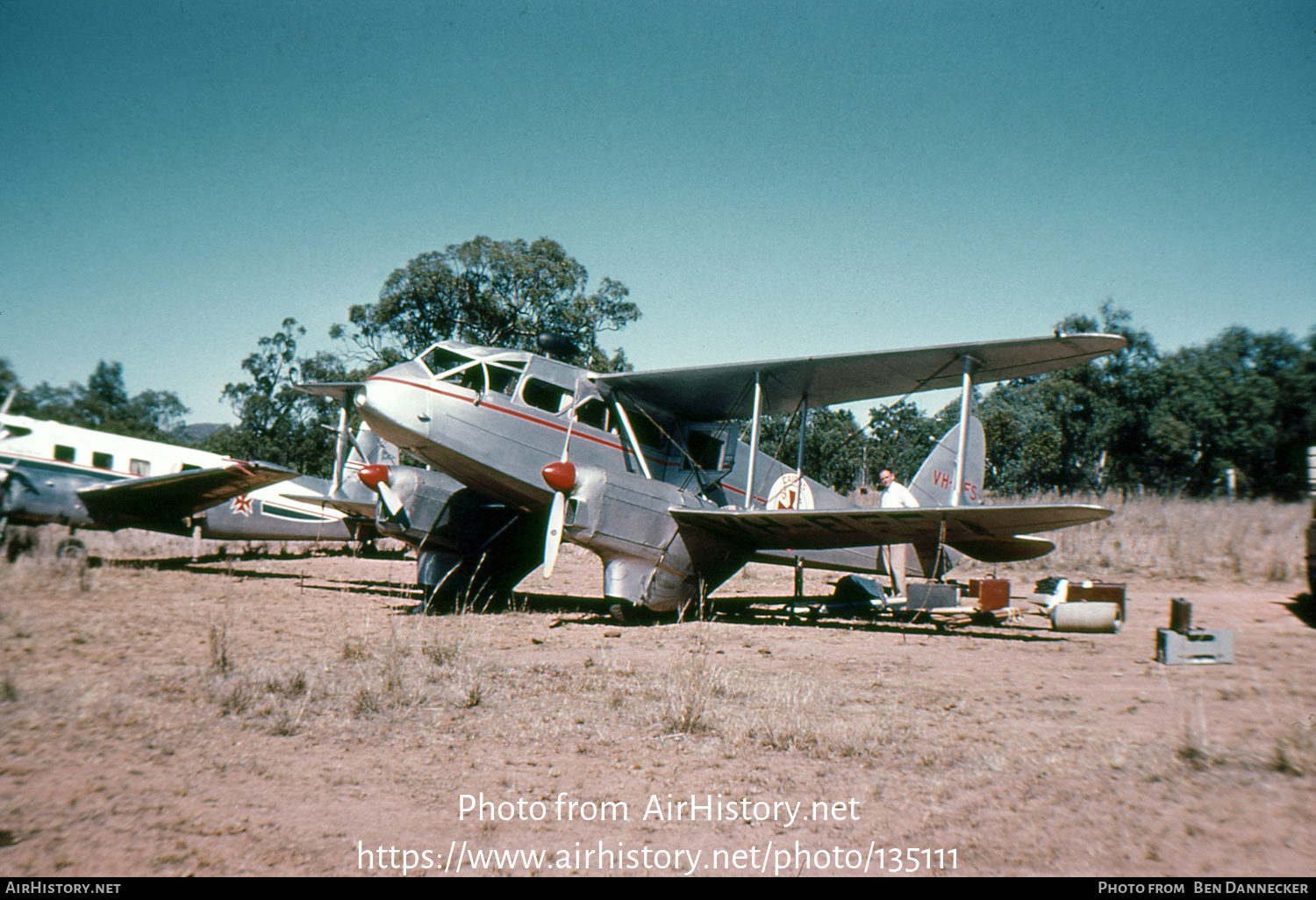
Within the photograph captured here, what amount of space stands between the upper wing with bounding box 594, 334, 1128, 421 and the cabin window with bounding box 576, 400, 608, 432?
314 mm

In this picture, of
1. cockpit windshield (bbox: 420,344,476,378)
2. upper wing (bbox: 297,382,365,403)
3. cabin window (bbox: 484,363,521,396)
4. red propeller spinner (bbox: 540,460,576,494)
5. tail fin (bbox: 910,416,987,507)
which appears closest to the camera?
red propeller spinner (bbox: 540,460,576,494)

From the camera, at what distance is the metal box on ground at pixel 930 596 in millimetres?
10408

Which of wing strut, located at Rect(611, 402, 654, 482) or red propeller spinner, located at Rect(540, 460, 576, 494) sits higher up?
wing strut, located at Rect(611, 402, 654, 482)

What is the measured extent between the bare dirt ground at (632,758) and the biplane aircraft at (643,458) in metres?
2.33

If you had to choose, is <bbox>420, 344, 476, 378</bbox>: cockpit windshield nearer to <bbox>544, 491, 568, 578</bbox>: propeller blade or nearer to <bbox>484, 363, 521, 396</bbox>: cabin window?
<bbox>484, 363, 521, 396</bbox>: cabin window

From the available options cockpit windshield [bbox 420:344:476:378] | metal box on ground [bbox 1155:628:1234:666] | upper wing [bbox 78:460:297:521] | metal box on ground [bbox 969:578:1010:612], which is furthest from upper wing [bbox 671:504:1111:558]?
upper wing [bbox 78:460:297:521]

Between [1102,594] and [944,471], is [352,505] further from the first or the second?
[1102,594]

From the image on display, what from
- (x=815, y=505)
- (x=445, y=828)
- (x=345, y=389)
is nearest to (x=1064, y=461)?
(x=815, y=505)

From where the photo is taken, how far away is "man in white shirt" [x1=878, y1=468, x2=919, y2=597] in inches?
433

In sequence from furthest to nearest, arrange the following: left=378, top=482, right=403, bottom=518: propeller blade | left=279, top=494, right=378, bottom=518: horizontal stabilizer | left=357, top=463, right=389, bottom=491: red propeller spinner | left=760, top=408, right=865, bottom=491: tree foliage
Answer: left=760, top=408, right=865, bottom=491: tree foliage, left=279, top=494, right=378, bottom=518: horizontal stabilizer, left=378, top=482, right=403, bottom=518: propeller blade, left=357, top=463, right=389, bottom=491: red propeller spinner

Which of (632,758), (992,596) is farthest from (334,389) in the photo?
(992,596)

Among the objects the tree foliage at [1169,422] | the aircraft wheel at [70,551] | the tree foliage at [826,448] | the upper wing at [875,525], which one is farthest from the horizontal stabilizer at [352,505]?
the tree foliage at [826,448]

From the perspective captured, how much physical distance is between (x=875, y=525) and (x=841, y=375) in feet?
7.47

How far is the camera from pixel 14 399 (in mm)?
7531
